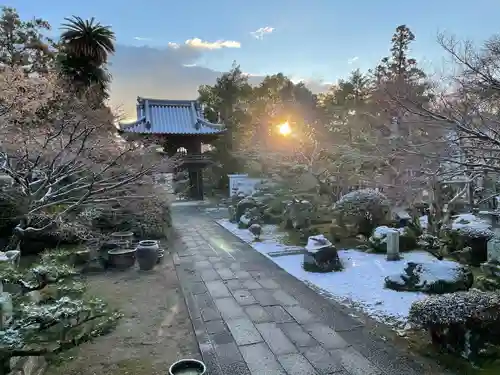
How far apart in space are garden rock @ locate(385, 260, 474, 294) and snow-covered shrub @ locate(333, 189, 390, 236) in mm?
3781

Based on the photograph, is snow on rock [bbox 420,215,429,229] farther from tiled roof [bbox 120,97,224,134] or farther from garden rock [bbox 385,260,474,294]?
tiled roof [bbox 120,97,224,134]

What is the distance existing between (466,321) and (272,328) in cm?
235

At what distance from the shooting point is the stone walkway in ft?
13.3

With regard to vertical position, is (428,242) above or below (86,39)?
below

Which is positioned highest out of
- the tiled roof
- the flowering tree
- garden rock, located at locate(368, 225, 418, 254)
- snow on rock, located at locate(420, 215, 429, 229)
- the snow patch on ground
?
the tiled roof

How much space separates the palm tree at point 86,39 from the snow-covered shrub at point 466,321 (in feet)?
50.8

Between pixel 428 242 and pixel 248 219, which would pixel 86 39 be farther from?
pixel 428 242

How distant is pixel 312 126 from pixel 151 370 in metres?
18.7

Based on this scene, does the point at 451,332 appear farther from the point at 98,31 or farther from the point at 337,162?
the point at 98,31

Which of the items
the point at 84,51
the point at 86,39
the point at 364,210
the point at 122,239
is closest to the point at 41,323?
the point at 122,239

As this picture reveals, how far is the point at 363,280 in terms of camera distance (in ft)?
22.9

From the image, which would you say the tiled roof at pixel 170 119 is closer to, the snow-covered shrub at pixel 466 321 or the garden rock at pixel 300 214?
the garden rock at pixel 300 214

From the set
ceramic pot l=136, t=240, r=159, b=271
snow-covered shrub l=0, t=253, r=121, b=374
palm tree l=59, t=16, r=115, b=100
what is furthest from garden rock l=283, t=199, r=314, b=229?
palm tree l=59, t=16, r=115, b=100

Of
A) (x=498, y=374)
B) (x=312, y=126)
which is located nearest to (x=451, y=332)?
(x=498, y=374)
